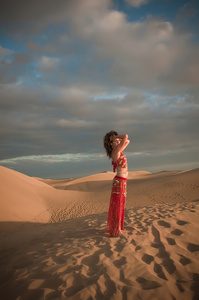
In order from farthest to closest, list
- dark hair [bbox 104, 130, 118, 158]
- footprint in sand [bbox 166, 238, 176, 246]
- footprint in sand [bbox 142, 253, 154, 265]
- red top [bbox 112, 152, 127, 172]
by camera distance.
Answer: dark hair [bbox 104, 130, 118, 158], red top [bbox 112, 152, 127, 172], footprint in sand [bbox 166, 238, 176, 246], footprint in sand [bbox 142, 253, 154, 265]

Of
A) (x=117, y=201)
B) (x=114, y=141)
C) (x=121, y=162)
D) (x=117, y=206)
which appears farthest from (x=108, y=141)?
(x=117, y=206)

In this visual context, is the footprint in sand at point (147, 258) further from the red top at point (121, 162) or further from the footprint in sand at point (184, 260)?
the red top at point (121, 162)

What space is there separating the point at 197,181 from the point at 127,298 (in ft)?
58.4

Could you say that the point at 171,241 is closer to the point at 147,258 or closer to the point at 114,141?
the point at 147,258

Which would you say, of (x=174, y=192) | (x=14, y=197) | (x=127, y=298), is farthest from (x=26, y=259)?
(x=174, y=192)

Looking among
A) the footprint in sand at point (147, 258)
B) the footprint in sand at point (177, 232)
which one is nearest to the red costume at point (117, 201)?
the footprint in sand at point (147, 258)

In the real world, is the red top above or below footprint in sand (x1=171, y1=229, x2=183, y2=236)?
above

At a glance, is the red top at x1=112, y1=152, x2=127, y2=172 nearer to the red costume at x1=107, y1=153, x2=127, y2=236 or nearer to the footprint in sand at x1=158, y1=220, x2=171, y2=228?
the red costume at x1=107, y1=153, x2=127, y2=236

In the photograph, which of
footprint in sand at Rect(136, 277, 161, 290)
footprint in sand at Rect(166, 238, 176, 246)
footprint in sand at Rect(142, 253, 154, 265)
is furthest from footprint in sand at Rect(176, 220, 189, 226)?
footprint in sand at Rect(136, 277, 161, 290)

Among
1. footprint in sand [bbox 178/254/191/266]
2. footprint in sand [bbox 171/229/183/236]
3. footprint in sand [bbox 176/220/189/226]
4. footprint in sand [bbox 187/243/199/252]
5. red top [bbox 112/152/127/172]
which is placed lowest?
footprint in sand [bbox 178/254/191/266]

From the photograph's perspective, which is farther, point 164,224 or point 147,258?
point 164,224

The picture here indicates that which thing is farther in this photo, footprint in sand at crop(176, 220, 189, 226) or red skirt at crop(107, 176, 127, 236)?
footprint in sand at crop(176, 220, 189, 226)

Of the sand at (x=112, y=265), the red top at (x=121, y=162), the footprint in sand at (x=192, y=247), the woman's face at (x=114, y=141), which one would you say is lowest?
the sand at (x=112, y=265)

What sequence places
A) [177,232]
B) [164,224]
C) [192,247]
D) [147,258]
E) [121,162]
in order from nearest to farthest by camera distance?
[147,258], [192,247], [177,232], [121,162], [164,224]
